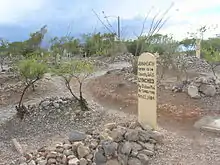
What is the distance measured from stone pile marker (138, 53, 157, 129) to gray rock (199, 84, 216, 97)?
3403 mm

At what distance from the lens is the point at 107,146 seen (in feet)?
20.4

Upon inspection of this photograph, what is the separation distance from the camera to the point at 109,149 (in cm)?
620

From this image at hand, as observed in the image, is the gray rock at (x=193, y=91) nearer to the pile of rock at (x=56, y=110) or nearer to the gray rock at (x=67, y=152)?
the pile of rock at (x=56, y=110)

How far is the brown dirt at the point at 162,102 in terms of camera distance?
806 cm

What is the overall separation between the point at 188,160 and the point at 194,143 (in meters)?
0.73

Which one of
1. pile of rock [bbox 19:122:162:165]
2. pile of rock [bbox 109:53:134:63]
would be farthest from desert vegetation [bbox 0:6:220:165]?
pile of rock [bbox 109:53:134:63]

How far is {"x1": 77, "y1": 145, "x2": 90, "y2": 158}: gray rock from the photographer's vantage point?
6.48 m

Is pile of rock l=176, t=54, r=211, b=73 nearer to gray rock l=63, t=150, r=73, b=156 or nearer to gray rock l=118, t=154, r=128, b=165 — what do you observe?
gray rock l=63, t=150, r=73, b=156

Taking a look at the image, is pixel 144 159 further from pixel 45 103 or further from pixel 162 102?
pixel 45 103

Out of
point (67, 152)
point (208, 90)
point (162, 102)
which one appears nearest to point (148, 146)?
point (67, 152)

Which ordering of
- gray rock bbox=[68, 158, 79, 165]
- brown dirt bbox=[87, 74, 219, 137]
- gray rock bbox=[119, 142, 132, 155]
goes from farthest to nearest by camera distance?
brown dirt bbox=[87, 74, 219, 137] < gray rock bbox=[68, 158, 79, 165] < gray rock bbox=[119, 142, 132, 155]

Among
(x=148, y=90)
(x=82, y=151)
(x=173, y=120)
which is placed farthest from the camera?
(x=173, y=120)

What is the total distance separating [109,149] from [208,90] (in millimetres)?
4500

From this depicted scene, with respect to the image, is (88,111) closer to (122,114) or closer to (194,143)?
(122,114)
